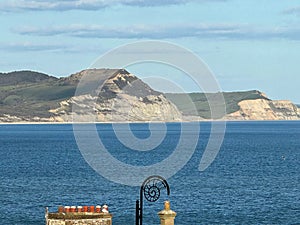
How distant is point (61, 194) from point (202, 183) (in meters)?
28.0

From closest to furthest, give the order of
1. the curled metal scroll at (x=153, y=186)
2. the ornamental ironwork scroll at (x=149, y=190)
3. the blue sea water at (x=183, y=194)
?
the ornamental ironwork scroll at (x=149, y=190) < the curled metal scroll at (x=153, y=186) < the blue sea water at (x=183, y=194)

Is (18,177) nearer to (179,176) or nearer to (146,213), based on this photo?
(179,176)

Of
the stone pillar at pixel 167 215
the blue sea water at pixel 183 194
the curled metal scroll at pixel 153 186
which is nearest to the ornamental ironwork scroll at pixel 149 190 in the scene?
the curled metal scroll at pixel 153 186

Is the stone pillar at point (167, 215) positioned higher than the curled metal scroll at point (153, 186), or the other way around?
the curled metal scroll at point (153, 186)

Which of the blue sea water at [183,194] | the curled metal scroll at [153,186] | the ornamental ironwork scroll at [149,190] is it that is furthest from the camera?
the blue sea water at [183,194]

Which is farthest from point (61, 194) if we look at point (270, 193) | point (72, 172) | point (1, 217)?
point (72, 172)

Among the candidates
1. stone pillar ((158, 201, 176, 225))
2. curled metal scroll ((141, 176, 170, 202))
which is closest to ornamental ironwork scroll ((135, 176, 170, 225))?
curled metal scroll ((141, 176, 170, 202))

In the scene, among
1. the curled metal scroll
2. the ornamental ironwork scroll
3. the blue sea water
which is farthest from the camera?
the blue sea water

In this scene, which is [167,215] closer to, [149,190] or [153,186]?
[149,190]

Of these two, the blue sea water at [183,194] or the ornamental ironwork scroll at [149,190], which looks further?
the blue sea water at [183,194]

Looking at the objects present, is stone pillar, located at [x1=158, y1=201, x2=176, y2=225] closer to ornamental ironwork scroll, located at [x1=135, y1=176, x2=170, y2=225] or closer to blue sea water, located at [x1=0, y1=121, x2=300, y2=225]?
ornamental ironwork scroll, located at [x1=135, y1=176, x2=170, y2=225]

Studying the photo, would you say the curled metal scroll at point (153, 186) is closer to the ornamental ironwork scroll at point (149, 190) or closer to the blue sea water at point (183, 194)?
the ornamental ironwork scroll at point (149, 190)

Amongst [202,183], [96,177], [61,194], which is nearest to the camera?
[61,194]

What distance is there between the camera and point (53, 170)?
169 m
